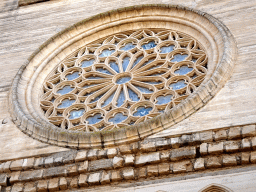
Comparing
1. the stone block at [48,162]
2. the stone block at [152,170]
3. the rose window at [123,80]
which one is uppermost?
the rose window at [123,80]

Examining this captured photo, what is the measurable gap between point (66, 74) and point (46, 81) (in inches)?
20.2

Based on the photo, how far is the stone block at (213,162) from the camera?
32.0 feet

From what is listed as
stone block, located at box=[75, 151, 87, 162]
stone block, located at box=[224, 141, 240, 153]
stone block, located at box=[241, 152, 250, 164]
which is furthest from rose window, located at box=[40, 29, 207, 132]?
stone block, located at box=[241, 152, 250, 164]

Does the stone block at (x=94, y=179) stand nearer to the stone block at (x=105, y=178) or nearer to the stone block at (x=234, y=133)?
the stone block at (x=105, y=178)

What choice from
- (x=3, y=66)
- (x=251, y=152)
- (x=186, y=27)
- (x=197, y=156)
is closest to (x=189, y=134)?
(x=197, y=156)

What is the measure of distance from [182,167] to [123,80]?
3.87 metres

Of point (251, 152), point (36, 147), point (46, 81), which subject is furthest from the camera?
point (46, 81)

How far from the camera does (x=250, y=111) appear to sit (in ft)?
34.9

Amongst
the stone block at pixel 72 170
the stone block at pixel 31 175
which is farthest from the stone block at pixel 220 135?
the stone block at pixel 31 175

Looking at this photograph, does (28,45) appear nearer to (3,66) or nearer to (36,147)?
(3,66)

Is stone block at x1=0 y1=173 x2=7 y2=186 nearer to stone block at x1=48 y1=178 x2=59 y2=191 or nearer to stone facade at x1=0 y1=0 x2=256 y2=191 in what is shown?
stone facade at x1=0 y1=0 x2=256 y2=191

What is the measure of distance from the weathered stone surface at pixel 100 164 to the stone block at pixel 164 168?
2.96 feet

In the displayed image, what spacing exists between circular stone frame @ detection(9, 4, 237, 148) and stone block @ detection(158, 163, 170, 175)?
0.93 meters

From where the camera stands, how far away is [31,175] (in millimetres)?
10695
